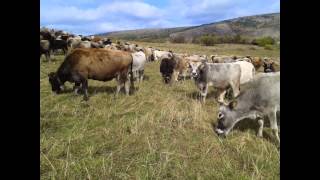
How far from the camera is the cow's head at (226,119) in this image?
764cm

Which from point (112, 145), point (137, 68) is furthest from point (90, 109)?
point (137, 68)

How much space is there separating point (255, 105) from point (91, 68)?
6.06 m

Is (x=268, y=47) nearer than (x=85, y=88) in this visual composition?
No

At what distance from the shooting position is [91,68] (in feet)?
40.3

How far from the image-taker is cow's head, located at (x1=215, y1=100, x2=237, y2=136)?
25.1 feet

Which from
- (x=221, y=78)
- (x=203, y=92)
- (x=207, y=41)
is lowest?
(x=203, y=92)

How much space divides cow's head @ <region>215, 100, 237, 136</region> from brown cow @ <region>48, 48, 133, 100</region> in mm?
4698

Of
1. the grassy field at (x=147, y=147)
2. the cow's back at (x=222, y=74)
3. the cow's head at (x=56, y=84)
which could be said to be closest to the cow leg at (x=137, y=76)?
the cow's head at (x=56, y=84)

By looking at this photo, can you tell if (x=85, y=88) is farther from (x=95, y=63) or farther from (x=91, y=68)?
(x=95, y=63)

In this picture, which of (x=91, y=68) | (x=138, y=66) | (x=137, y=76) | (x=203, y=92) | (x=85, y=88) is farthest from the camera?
(x=138, y=66)

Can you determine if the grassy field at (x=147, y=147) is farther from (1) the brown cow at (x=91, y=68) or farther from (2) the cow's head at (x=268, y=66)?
(2) the cow's head at (x=268, y=66)

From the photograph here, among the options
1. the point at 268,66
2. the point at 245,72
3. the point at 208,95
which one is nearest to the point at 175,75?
the point at 268,66
